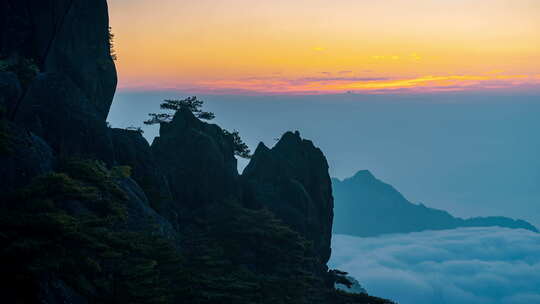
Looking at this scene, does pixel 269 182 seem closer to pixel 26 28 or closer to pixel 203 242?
pixel 203 242

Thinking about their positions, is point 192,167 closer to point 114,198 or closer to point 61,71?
point 61,71

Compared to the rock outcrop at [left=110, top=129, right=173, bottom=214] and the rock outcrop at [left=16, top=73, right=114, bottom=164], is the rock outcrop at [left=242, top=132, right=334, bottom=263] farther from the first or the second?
the rock outcrop at [left=16, top=73, right=114, bottom=164]

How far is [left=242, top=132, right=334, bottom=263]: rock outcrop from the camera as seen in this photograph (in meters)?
49.5

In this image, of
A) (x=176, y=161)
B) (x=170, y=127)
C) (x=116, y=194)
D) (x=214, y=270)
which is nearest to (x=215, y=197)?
(x=176, y=161)

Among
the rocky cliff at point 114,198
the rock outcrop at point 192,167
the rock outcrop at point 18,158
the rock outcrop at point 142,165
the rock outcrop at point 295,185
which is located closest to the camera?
the rocky cliff at point 114,198

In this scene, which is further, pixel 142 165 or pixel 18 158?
pixel 142 165

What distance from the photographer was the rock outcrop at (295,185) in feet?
163

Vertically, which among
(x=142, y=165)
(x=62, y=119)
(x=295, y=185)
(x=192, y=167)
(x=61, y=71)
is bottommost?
(x=62, y=119)

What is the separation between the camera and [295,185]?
168 feet

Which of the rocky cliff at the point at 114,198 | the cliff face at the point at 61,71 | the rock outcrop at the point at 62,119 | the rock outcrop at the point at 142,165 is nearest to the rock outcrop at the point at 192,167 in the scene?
the rocky cliff at the point at 114,198

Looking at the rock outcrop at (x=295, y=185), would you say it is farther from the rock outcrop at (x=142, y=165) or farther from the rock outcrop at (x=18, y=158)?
the rock outcrop at (x=18, y=158)

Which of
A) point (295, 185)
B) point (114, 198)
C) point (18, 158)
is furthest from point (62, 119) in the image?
point (295, 185)

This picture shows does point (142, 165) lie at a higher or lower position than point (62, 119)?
higher

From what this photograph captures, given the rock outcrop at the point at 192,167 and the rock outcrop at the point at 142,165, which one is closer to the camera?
the rock outcrop at the point at 142,165
